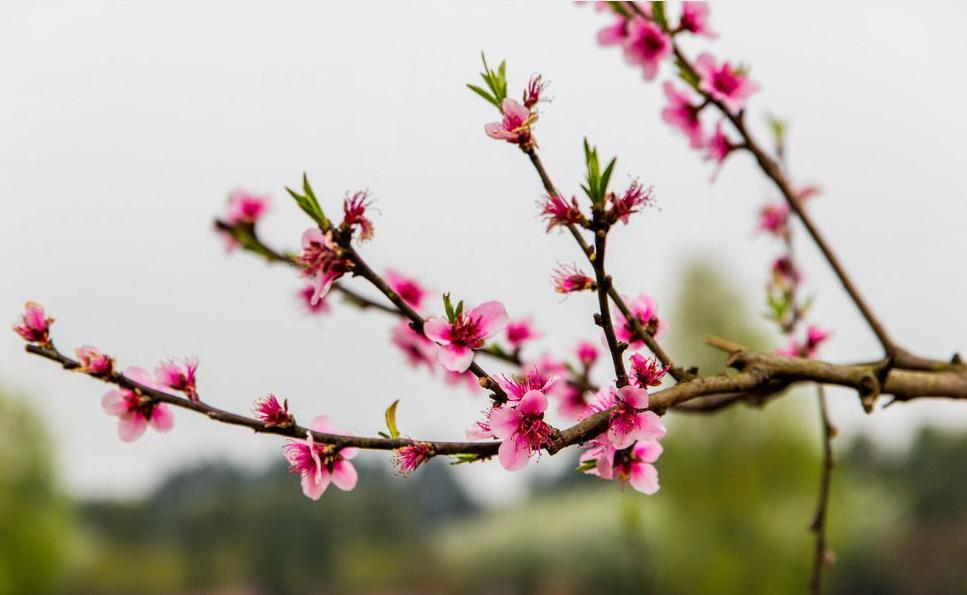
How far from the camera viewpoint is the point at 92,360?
3.32ft

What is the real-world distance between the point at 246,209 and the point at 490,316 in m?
1.00

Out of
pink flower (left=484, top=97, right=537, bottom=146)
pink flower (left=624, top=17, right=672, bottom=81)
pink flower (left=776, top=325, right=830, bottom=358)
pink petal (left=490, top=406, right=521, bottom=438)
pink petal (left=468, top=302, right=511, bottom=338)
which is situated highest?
pink flower (left=624, top=17, right=672, bottom=81)

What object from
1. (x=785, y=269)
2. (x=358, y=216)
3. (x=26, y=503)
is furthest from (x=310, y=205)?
(x=26, y=503)

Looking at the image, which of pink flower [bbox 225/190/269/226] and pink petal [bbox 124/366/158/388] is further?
pink flower [bbox 225/190/269/226]

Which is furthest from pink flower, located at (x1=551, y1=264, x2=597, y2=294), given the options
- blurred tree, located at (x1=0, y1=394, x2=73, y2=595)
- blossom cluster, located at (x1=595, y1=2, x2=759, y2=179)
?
blurred tree, located at (x1=0, y1=394, x2=73, y2=595)

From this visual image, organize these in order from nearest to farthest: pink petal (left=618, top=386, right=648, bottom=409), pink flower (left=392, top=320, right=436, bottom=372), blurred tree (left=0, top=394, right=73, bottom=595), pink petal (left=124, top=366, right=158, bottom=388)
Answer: pink petal (left=618, top=386, right=648, bottom=409) < pink petal (left=124, top=366, right=158, bottom=388) < pink flower (left=392, top=320, right=436, bottom=372) < blurred tree (left=0, top=394, right=73, bottom=595)

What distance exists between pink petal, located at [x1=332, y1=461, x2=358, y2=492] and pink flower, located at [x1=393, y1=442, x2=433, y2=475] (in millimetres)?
149

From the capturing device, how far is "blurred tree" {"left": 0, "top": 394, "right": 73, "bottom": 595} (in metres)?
14.3

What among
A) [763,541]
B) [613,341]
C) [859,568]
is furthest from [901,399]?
[859,568]

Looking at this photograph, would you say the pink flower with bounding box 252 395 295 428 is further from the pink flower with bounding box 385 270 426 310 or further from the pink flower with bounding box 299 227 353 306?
the pink flower with bounding box 385 270 426 310

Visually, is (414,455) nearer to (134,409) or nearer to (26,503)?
(134,409)

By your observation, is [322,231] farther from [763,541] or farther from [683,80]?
[763,541]

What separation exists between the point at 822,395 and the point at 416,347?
0.92m

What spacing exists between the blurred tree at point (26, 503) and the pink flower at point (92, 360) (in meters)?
15.7
